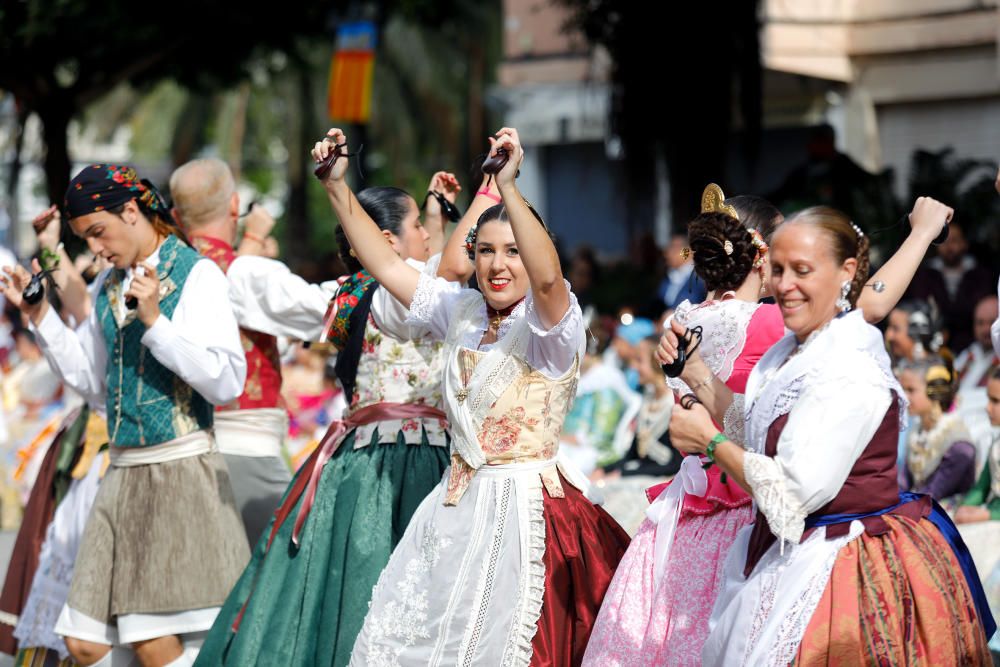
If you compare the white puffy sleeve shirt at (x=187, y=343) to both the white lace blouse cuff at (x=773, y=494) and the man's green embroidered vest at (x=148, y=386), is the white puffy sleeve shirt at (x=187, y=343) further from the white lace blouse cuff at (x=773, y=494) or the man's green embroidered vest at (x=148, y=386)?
the white lace blouse cuff at (x=773, y=494)

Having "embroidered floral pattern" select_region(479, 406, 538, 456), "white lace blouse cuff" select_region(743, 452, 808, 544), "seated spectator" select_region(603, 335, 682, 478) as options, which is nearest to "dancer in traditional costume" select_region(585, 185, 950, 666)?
"embroidered floral pattern" select_region(479, 406, 538, 456)

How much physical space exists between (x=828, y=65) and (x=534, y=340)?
10.2m

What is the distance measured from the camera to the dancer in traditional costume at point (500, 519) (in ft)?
13.5

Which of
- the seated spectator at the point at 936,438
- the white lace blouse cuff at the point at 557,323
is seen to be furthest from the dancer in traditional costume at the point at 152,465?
the seated spectator at the point at 936,438

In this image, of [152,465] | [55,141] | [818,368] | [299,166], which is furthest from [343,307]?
[299,166]

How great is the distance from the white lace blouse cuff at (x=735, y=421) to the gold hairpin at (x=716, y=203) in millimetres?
653

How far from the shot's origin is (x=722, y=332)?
4.08 m

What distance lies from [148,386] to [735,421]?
86.1 inches

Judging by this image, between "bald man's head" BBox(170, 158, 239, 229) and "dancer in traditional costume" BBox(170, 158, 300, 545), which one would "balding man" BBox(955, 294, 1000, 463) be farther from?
"bald man's head" BBox(170, 158, 239, 229)

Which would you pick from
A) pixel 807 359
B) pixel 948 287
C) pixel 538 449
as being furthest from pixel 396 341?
pixel 948 287

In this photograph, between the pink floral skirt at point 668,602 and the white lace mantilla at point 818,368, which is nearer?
the white lace mantilla at point 818,368

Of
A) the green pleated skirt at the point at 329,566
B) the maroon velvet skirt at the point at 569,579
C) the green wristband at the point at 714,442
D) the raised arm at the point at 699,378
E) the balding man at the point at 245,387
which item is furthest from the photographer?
the balding man at the point at 245,387

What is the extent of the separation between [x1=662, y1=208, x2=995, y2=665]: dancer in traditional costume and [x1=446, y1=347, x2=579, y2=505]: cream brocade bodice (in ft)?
2.36

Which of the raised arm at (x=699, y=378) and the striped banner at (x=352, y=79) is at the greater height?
the striped banner at (x=352, y=79)
